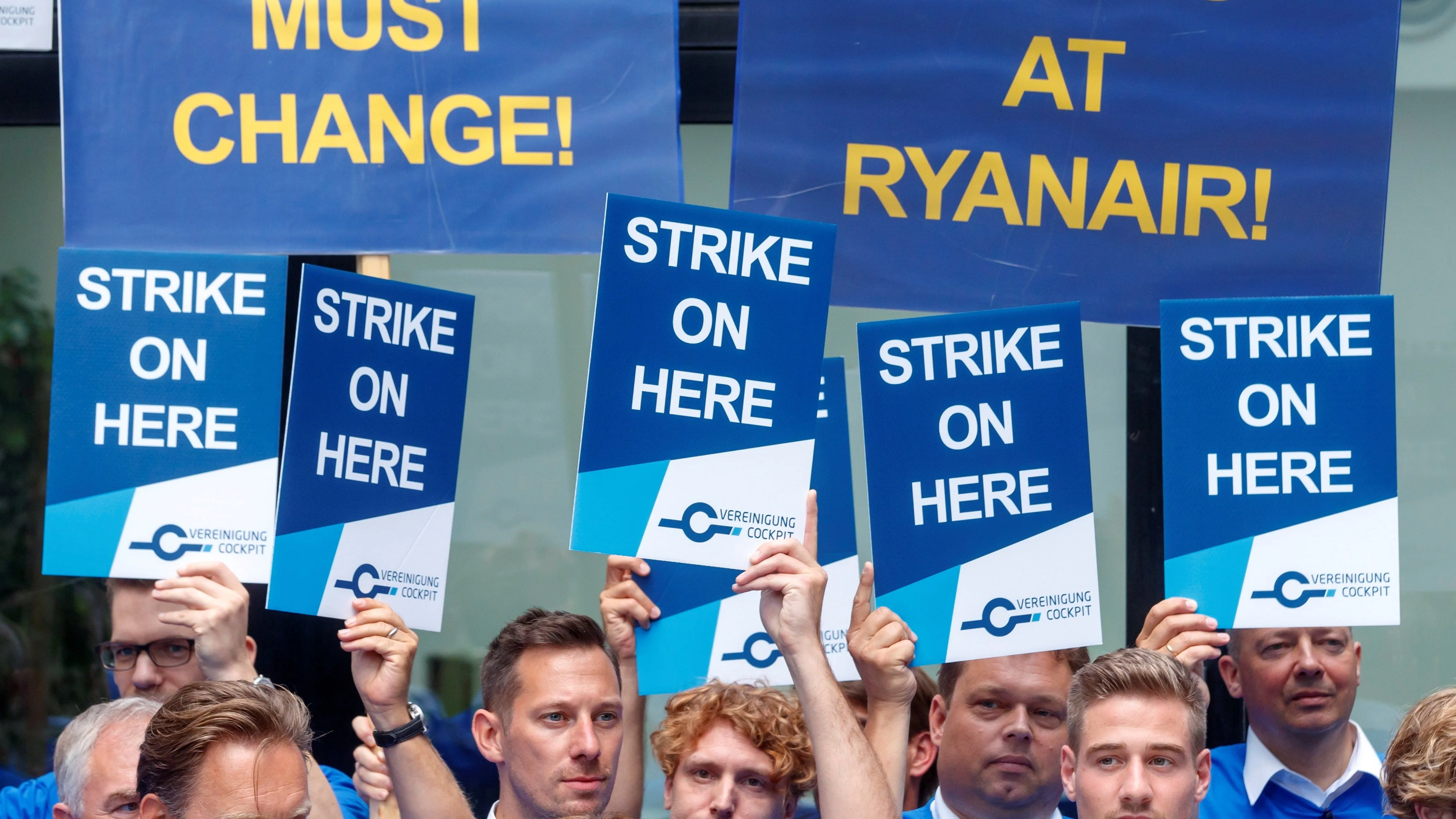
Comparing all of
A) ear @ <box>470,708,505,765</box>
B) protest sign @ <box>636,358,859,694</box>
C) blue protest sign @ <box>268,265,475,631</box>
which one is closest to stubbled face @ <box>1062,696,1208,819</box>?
protest sign @ <box>636,358,859,694</box>

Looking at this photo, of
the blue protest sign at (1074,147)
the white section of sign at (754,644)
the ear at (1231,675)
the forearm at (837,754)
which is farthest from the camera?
the blue protest sign at (1074,147)

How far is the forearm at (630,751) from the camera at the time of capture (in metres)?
3.80

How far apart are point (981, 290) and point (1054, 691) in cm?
108

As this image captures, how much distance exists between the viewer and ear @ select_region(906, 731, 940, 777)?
13.5 feet

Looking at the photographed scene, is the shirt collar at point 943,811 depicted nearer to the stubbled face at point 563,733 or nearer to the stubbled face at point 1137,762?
the stubbled face at point 563,733

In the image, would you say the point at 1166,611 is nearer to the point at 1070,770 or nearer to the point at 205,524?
the point at 1070,770

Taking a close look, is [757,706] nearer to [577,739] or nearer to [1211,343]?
[577,739]

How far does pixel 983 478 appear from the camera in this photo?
3645 mm

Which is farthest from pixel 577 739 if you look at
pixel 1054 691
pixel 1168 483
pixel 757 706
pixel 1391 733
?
pixel 1391 733

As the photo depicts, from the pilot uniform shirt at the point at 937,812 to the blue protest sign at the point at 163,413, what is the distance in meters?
1.64

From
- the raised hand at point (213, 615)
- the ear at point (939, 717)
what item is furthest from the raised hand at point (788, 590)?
the raised hand at point (213, 615)

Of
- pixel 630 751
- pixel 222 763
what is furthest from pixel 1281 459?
pixel 222 763

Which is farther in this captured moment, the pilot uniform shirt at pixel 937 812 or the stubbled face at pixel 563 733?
the pilot uniform shirt at pixel 937 812

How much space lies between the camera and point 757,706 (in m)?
3.64
